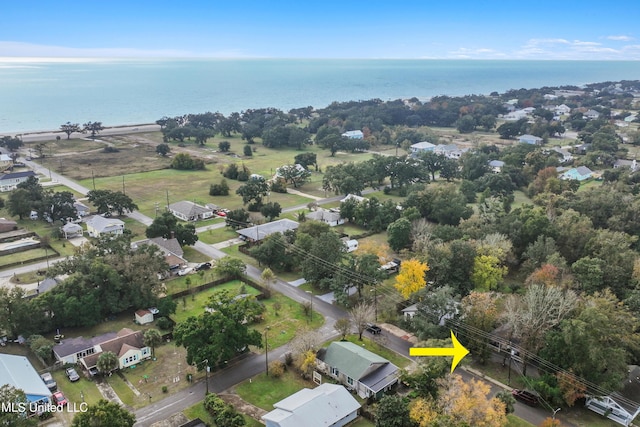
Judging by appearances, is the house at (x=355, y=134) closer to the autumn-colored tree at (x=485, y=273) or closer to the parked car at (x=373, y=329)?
the autumn-colored tree at (x=485, y=273)

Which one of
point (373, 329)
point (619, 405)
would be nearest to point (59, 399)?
point (373, 329)

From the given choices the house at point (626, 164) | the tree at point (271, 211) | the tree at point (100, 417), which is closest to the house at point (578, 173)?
the house at point (626, 164)

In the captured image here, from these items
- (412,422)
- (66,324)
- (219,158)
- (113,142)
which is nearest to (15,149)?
(113,142)

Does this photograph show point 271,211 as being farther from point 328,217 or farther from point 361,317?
point 361,317

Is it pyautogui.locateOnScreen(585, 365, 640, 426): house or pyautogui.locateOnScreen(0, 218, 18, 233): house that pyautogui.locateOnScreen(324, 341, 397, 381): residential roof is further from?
pyautogui.locateOnScreen(0, 218, 18, 233): house

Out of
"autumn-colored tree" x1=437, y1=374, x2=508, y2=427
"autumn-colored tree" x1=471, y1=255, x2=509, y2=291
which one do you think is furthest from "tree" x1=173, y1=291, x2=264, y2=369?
"autumn-colored tree" x1=471, y1=255, x2=509, y2=291

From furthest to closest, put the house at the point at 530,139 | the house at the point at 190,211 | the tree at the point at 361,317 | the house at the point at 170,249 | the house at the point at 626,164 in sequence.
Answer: the house at the point at 530,139
the house at the point at 626,164
the house at the point at 190,211
the house at the point at 170,249
the tree at the point at 361,317

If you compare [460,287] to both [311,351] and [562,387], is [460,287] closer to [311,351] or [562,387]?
[562,387]
